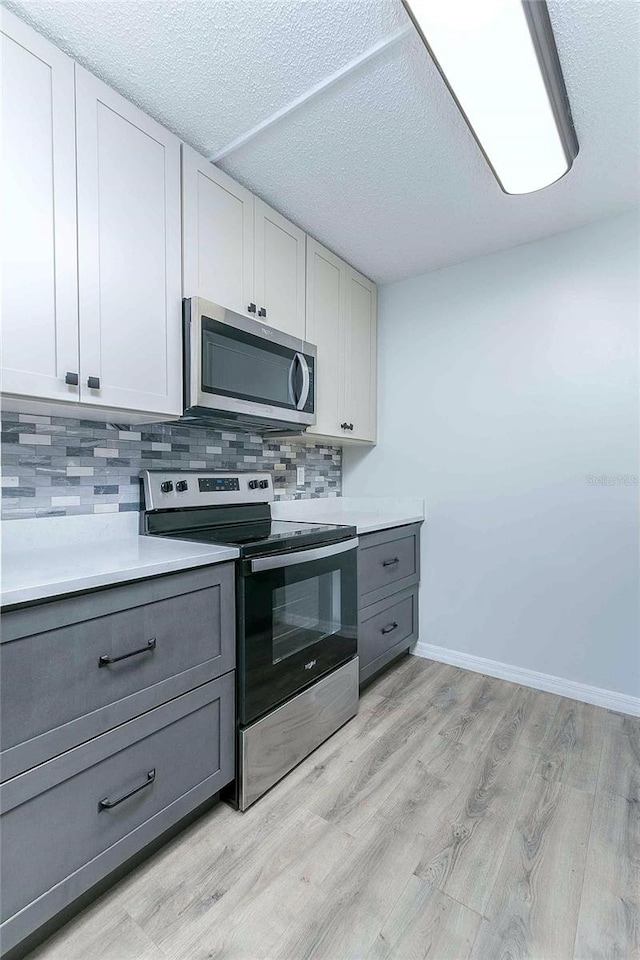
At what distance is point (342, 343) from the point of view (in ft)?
8.43

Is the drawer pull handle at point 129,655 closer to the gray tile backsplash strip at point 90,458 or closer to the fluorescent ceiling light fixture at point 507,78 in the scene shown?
the gray tile backsplash strip at point 90,458

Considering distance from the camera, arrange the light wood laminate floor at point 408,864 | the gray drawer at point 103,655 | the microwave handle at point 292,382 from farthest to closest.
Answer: the microwave handle at point 292,382 < the light wood laminate floor at point 408,864 < the gray drawer at point 103,655

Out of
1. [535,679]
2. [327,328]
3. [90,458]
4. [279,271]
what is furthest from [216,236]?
[535,679]

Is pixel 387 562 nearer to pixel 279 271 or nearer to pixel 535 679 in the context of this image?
pixel 535 679

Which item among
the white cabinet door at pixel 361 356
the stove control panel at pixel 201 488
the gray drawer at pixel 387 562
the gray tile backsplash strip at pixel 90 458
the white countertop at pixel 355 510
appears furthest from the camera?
the white cabinet door at pixel 361 356

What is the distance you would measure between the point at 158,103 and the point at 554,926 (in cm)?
267

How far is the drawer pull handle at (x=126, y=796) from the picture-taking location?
3.70 feet

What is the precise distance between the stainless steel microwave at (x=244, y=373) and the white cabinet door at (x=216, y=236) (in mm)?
104

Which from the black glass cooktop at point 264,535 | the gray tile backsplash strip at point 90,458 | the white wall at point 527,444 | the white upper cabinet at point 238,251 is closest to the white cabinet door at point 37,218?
the gray tile backsplash strip at point 90,458

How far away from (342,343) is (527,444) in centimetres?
116

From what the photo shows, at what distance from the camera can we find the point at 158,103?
150 cm

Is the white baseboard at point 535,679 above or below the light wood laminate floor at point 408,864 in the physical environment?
above

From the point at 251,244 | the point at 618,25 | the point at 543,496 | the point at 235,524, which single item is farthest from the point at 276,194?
the point at 543,496

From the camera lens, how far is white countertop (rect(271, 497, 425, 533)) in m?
2.49
